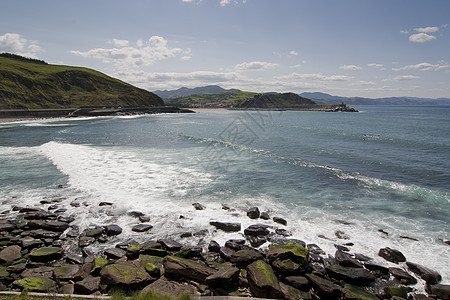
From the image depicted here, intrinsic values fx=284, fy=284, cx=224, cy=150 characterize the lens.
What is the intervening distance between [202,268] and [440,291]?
8229 mm

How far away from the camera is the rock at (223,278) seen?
964cm

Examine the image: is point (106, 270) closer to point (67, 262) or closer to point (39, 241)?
point (67, 262)

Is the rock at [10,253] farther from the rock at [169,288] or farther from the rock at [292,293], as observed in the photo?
the rock at [292,293]

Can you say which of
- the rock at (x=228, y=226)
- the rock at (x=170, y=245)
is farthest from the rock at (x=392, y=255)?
the rock at (x=170, y=245)

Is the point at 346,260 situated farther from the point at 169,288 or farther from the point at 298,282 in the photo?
the point at 169,288

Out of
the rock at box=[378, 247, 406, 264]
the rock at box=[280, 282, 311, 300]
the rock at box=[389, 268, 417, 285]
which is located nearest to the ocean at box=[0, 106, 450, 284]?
the rock at box=[378, 247, 406, 264]

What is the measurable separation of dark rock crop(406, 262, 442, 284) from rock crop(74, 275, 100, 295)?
11.7 m

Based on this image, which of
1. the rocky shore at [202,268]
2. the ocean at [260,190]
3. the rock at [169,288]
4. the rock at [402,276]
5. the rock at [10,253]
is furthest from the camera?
the ocean at [260,190]

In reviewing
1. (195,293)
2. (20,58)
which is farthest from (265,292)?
(20,58)

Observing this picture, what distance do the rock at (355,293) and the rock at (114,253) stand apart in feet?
28.2

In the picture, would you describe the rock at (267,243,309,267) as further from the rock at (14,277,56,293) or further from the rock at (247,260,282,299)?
the rock at (14,277,56,293)

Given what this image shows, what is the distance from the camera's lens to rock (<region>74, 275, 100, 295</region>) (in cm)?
911

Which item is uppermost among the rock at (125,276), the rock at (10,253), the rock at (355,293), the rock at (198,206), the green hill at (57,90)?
the green hill at (57,90)

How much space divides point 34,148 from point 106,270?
3510cm
